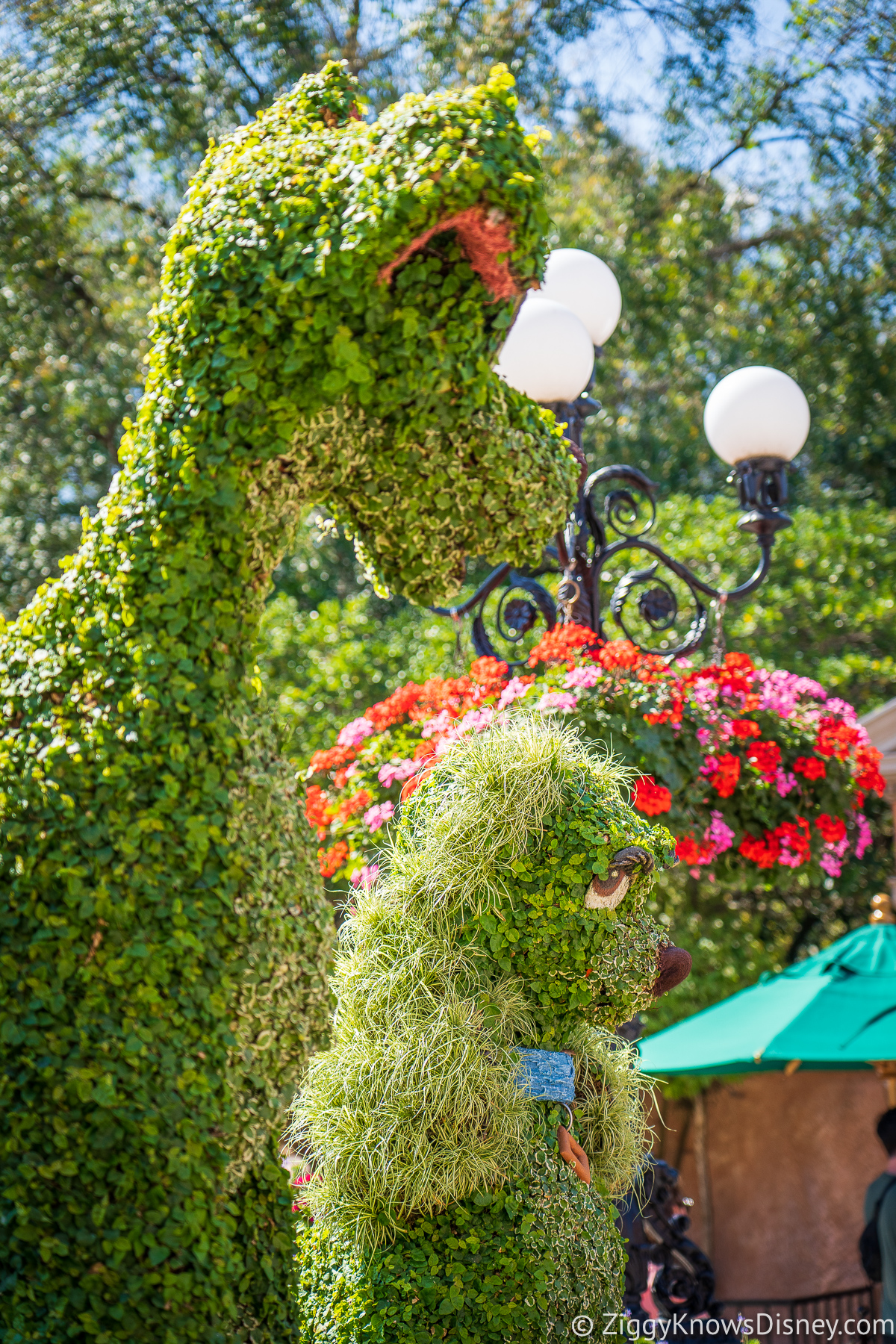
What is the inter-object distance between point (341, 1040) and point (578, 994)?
23.3 inches

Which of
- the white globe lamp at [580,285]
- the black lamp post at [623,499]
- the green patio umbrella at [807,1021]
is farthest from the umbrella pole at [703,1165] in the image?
the white globe lamp at [580,285]

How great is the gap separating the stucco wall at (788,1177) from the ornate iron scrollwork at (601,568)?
21.9 feet

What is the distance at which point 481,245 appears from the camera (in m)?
1.92

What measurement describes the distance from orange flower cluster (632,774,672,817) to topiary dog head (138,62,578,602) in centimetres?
143

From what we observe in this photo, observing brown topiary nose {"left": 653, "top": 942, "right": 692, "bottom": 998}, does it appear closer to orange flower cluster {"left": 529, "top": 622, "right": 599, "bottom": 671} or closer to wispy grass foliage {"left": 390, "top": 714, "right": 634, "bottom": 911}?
wispy grass foliage {"left": 390, "top": 714, "right": 634, "bottom": 911}

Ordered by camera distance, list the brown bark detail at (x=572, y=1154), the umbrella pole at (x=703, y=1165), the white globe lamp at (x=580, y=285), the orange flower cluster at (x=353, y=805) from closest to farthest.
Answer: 1. the brown bark detail at (x=572, y=1154)
2. the orange flower cluster at (x=353, y=805)
3. the white globe lamp at (x=580, y=285)
4. the umbrella pole at (x=703, y=1165)

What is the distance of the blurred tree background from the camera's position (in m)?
7.44

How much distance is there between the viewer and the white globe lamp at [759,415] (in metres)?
4.31

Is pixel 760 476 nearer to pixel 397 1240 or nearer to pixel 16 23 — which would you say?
pixel 397 1240

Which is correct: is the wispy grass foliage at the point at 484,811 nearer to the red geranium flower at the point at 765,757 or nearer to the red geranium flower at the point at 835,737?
the red geranium flower at the point at 765,757

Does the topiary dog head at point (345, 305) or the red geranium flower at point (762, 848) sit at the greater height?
the topiary dog head at point (345, 305)

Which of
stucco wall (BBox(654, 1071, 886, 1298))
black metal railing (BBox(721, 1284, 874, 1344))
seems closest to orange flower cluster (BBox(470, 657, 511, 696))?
black metal railing (BBox(721, 1284, 874, 1344))

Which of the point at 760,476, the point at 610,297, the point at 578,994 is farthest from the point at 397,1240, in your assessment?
the point at 610,297

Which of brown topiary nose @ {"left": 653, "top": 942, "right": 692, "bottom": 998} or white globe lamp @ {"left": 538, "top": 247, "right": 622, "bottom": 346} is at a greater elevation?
white globe lamp @ {"left": 538, "top": 247, "right": 622, "bottom": 346}
